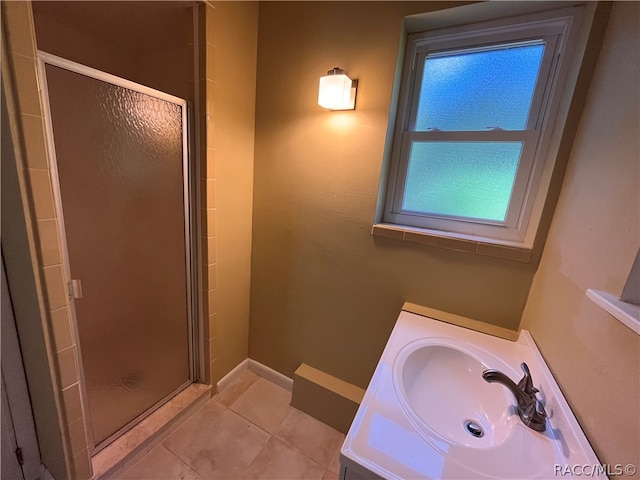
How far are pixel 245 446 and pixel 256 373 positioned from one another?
0.53 m

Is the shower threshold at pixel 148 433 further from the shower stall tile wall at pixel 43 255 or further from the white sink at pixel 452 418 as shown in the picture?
the white sink at pixel 452 418

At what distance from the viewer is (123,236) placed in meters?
1.25

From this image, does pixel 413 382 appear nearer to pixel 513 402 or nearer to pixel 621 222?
pixel 513 402

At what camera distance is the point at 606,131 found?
30.4 inches

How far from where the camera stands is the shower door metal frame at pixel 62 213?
33.0 inches

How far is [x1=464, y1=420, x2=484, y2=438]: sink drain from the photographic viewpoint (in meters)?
0.83

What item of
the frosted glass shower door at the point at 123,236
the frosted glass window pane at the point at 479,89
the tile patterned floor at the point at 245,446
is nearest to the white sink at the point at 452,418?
the tile patterned floor at the point at 245,446

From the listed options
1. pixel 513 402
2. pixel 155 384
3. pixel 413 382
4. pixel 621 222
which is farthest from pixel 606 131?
pixel 155 384

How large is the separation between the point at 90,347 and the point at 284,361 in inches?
40.4

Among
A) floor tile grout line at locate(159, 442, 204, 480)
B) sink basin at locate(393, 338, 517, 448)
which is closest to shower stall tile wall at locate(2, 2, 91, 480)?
floor tile grout line at locate(159, 442, 204, 480)

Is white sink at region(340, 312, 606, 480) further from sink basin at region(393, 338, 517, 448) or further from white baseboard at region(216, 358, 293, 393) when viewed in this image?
white baseboard at region(216, 358, 293, 393)

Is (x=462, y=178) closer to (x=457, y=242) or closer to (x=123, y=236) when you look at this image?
(x=457, y=242)

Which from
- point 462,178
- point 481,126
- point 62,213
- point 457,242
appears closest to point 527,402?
point 457,242

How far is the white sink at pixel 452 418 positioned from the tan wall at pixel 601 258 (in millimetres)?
69
